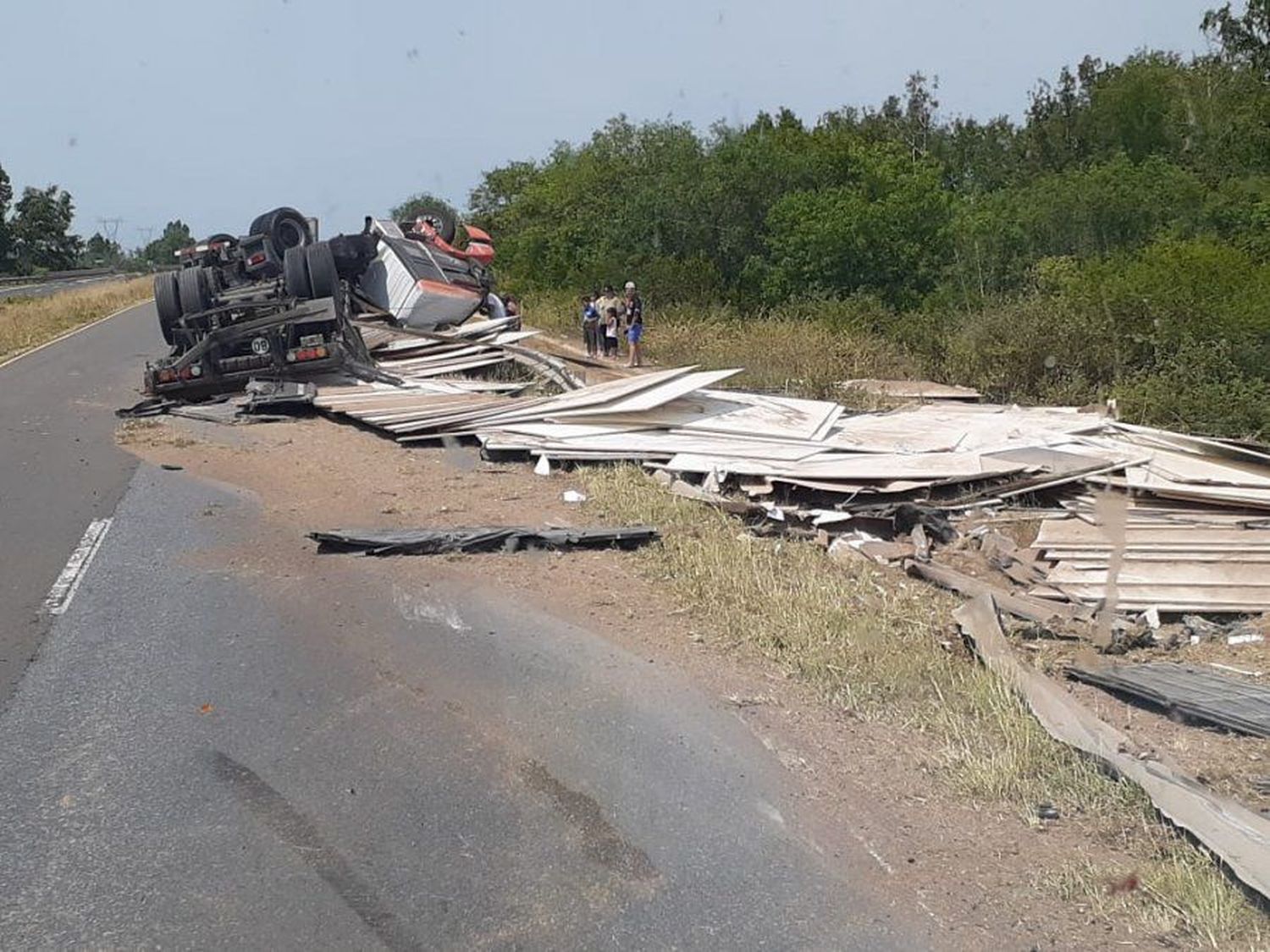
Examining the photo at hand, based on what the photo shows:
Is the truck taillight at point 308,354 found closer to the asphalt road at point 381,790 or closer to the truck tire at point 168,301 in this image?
the truck tire at point 168,301

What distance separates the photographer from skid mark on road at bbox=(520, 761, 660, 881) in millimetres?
4184

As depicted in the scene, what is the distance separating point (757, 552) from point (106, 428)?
32.3 feet

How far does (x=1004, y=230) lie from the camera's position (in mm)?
26266

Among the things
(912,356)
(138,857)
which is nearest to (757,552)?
(138,857)

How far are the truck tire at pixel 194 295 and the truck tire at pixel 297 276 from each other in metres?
1.25

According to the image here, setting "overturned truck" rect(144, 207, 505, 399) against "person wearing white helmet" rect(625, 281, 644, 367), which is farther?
"person wearing white helmet" rect(625, 281, 644, 367)

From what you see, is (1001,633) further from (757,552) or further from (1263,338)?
(1263,338)

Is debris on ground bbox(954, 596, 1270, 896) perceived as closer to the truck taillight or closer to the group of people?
the truck taillight

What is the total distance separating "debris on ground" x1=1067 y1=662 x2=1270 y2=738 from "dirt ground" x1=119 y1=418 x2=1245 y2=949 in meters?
0.13

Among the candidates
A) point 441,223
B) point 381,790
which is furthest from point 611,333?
point 381,790

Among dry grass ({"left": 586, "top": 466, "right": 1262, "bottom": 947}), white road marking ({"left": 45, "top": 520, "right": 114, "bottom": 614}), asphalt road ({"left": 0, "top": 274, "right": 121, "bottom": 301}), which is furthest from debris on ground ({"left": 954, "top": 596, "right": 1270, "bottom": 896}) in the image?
asphalt road ({"left": 0, "top": 274, "right": 121, "bottom": 301})

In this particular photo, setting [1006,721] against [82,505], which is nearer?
[1006,721]

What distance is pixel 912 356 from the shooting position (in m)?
19.5

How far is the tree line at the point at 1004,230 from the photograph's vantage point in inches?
628
